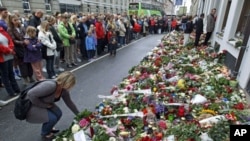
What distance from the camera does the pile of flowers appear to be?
3141mm

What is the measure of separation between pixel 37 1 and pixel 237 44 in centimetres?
1837

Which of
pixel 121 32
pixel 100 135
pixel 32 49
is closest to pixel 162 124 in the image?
pixel 100 135

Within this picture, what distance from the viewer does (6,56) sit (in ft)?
16.0

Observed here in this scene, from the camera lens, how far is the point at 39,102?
3207mm

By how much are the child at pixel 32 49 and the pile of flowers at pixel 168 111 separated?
253 cm

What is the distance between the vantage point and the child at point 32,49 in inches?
219

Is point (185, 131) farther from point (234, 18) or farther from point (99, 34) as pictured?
point (99, 34)

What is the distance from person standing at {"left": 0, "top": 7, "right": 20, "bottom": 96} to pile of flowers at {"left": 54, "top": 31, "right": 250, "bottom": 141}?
244cm

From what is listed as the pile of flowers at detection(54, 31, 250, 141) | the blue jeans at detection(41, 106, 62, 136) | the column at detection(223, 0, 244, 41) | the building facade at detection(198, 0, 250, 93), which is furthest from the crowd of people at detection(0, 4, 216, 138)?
the building facade at detection(198, 0, 250, 93)

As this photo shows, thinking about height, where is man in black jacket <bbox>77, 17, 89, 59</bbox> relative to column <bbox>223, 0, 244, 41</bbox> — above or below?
below

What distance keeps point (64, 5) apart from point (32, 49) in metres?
20.8

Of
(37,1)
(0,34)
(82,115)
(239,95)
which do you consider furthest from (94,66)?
(37,1)

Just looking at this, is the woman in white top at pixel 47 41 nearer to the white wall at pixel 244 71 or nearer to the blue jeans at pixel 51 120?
the blue jeans at pixel 51 120

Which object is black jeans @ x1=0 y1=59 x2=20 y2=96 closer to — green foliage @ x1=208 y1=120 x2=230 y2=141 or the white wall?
green foliage @ x1=208 y1=120 x2=230 y2=141
